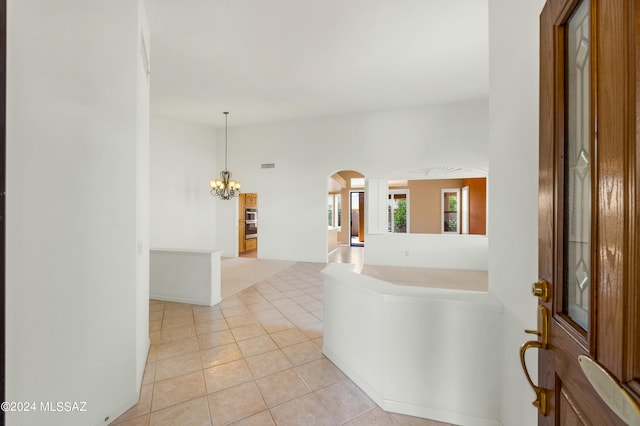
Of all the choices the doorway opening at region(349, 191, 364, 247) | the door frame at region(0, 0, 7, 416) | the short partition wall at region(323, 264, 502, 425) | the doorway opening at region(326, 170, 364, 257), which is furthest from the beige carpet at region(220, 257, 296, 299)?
the doorway opening at region(349, 191, 364, 247)

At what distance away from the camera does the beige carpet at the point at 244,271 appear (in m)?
5.28

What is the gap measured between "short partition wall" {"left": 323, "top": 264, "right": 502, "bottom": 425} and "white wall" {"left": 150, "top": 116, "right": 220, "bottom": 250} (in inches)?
256

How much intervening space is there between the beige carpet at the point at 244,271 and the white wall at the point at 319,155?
546mm

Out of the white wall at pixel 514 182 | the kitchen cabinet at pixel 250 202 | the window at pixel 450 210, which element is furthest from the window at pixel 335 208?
the white wall at pixel 514 182

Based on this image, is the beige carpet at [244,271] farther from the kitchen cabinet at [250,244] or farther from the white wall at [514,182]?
the white wall at [514,182]

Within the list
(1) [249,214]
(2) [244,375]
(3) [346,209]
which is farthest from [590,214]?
(3) [346,209]

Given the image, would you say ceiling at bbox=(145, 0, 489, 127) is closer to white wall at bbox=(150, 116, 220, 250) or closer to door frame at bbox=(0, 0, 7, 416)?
white wall at bbox=(150, 116, 220, 250)

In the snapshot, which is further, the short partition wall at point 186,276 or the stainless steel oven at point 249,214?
the stainless steel oven at point 249,214

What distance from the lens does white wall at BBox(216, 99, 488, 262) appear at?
672cm

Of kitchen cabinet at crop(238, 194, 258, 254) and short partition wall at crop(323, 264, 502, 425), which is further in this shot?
kitchen cabinet at crop(238, 194, 258, 254)

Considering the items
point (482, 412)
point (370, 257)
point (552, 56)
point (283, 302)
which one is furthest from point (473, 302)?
point (370, 257)

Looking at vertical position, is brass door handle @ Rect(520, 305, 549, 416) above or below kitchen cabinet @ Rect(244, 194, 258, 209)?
below

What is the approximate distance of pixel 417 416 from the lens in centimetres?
191

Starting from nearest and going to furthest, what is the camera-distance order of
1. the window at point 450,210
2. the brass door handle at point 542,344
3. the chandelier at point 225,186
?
the brass door handle at point 542,344, the chandelier at point 225,186, the window at point 450,210
